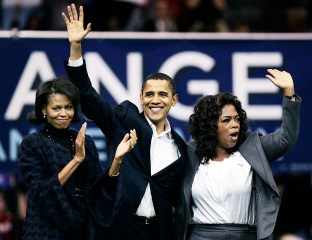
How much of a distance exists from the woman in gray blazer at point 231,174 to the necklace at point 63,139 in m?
0.83

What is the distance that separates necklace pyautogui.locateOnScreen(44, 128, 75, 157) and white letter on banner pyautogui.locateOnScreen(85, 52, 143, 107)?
2259 mm

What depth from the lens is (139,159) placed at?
7758 millimetres

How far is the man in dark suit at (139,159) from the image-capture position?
7598 mm

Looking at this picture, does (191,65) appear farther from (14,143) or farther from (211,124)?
(211,124)

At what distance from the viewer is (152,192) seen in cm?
768

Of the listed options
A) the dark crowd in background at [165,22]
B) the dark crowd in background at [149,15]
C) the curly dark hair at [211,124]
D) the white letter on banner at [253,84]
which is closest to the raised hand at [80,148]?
the curly dark hair at [211,124]

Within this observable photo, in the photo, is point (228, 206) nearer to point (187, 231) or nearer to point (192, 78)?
point (187, 231)

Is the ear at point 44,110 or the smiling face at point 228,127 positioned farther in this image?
the smiling face at point 228,127

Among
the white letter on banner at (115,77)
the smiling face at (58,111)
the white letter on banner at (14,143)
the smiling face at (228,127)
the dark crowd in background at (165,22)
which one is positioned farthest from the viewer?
the dark crowd in background at (165,22)

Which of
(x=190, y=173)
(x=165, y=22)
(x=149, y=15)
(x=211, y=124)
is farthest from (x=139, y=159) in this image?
(x=149, y=15)

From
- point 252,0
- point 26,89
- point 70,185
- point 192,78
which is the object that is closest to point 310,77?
point 192,78

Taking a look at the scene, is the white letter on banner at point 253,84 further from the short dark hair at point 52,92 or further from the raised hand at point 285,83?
the short dark hair at point 52,92

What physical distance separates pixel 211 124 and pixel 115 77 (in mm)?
2144

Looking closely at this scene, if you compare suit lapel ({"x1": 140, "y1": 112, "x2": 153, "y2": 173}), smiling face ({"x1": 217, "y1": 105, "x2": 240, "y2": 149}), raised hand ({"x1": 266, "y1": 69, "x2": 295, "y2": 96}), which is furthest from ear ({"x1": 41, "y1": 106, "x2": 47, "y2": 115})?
raised hand ({"x1": 266, "y1": 69, "x2": 295, "y2": 96})
